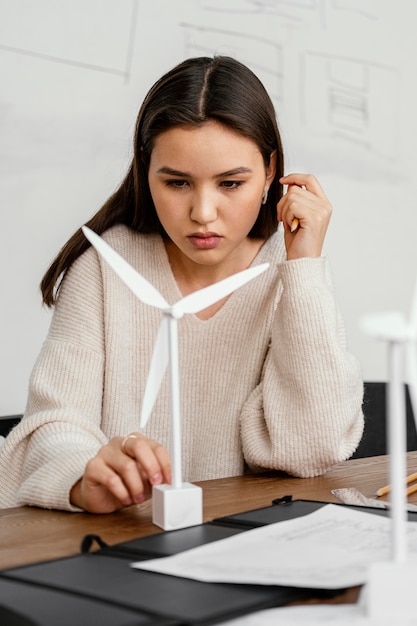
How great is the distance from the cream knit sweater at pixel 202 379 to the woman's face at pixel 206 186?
11 centimetres

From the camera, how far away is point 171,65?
2.45 m

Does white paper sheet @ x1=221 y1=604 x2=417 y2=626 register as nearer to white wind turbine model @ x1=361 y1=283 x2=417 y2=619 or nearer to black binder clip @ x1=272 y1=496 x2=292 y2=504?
white wind turbine model @ x1=361 y1=283 x2=417 y2=619

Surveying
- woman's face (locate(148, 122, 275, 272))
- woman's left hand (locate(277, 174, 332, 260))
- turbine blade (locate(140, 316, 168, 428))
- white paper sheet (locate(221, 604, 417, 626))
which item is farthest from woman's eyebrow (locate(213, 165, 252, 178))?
white paper sheet (locate(221, 604, 417, 626))

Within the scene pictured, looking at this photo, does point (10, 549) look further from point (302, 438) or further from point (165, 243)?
point (165, 243)

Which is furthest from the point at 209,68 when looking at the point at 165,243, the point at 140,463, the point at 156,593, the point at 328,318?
the point at 156,593

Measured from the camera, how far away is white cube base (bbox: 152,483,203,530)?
3.31ft

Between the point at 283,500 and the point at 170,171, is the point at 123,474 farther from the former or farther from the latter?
the point at 170,171

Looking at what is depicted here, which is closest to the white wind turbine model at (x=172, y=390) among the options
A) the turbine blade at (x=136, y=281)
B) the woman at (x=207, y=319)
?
the turbine blade at (x=136, y=281)

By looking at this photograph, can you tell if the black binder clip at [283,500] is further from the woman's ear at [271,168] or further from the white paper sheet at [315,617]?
the woman's ear at [271,168]

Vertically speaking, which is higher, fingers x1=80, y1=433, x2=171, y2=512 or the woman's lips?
the woman's lips

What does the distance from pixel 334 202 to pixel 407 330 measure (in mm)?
2132

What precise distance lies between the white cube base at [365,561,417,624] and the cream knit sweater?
56cm

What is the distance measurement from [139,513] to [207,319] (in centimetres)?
57

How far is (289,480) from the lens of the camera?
1.34 metres
